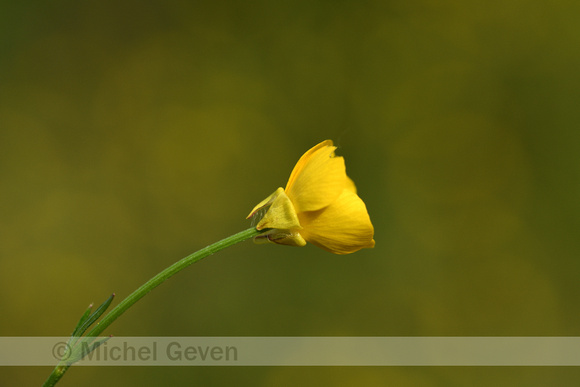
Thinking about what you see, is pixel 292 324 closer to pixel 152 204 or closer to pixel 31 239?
pixel 152 204

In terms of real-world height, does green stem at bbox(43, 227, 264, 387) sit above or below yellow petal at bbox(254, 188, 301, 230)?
below

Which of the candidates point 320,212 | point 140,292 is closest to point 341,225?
point 320,212

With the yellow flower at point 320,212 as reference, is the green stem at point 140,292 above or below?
below

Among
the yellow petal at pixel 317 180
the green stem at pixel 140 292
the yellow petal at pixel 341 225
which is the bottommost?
the green stem at pixel 140 292

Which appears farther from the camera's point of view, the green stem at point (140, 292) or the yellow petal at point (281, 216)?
the yellow petal at point (281, 216)

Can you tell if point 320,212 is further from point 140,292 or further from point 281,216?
point 140,292

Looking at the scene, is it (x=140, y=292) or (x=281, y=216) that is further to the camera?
(x=281, y=216)

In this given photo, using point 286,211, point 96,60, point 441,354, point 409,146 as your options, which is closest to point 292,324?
point 441,354
